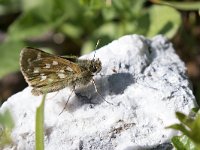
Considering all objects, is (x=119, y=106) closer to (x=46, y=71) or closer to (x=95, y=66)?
(x=95, y=66)

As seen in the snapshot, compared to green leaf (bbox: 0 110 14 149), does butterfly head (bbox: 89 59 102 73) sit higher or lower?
higher

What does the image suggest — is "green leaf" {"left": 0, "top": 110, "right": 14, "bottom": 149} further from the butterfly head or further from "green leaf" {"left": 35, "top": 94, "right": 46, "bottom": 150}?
the butterfly head

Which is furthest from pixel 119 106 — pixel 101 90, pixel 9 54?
pixel 9 54

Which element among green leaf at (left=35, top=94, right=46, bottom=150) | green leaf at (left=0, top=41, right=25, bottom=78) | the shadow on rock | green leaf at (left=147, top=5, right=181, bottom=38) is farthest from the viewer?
green leaf at (left=0, top=41, right=25, bottom=78)

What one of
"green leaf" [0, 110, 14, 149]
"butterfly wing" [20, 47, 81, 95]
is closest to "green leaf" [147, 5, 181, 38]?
"butterfly wing" [20, 47, 81, 95]

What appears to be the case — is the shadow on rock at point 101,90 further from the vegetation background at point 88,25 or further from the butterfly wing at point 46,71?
the vegetation background at point 88,25

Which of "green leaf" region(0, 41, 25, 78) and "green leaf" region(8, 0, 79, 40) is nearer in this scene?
"green leaf" region(0, 41, 25, 78)
